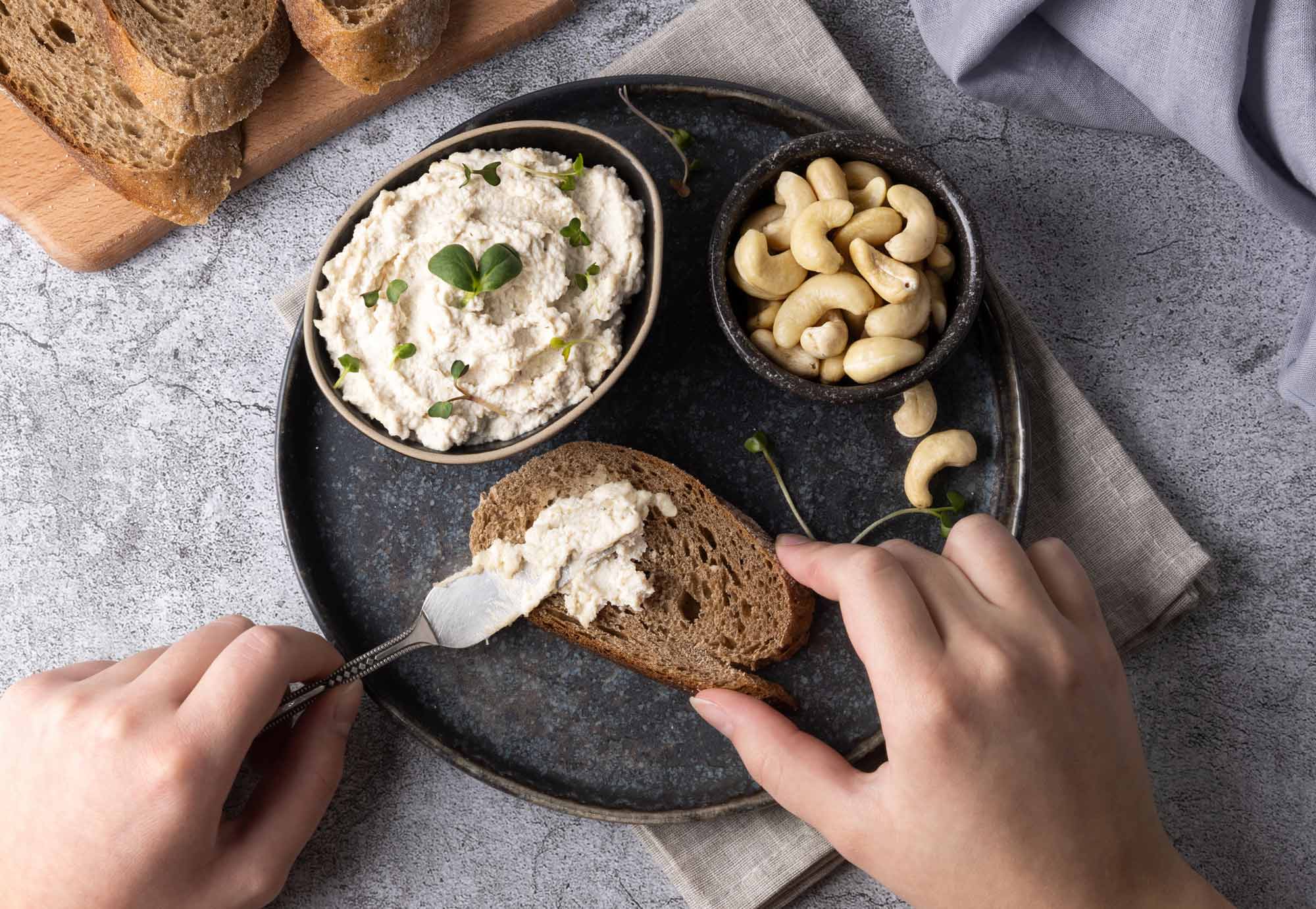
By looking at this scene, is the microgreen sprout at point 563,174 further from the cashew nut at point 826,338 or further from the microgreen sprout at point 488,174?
the cashew nut at point 826,338

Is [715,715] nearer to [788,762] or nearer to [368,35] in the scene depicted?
[788,762]

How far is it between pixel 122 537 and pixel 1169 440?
1638 mm

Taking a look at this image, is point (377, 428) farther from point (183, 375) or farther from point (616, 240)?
point (183, 375)

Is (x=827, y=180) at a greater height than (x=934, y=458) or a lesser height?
greater

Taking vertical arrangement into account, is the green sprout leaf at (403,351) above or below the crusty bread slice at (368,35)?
below

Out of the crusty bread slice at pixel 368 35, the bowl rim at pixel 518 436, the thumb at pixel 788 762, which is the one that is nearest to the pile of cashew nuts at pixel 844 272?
the bowl rim at pixel 518 436

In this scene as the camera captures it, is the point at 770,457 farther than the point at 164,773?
Yes

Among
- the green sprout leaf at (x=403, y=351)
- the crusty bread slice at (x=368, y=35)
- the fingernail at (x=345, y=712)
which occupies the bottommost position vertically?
the fingernail at (x=345, y=712)

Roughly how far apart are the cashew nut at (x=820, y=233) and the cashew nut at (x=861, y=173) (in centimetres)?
8

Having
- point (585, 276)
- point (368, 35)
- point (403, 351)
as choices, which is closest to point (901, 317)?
point (585, 276)

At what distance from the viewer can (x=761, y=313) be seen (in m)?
1.31

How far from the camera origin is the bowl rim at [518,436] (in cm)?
123

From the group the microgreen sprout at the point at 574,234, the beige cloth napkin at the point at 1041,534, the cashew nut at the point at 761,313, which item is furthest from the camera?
the beige cloth napkin at the point at 1041,534

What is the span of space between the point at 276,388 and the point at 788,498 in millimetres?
827
